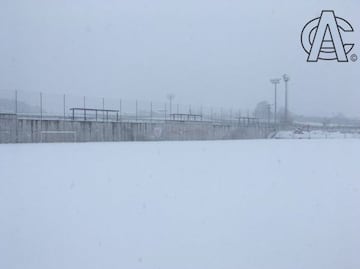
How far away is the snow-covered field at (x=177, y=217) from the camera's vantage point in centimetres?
183

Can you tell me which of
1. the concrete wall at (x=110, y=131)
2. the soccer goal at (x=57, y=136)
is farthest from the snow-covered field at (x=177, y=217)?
the soccer goal at (x=57, y=136)

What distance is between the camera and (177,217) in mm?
2666

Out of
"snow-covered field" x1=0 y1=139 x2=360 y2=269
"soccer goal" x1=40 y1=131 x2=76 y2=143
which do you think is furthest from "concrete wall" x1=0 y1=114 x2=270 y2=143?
"snow-covered field" x1=0 y1=139 x2=360 y2=269

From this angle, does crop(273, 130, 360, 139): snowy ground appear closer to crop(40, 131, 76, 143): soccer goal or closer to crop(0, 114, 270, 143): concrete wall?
crop(0, 114, 270, 143): concrete wall

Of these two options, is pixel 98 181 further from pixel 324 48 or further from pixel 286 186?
pixel 324 48

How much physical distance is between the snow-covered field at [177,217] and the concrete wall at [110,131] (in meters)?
2.93

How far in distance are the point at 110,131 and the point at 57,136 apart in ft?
4.21

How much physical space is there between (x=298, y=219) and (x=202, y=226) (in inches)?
24.0

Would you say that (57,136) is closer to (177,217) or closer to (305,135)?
(305,135)

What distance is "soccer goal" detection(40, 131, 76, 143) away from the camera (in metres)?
8.77

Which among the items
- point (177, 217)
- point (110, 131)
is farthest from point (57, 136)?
point (177, 217)

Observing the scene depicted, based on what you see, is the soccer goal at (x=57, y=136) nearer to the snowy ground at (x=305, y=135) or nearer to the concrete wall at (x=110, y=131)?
the concrete wall at (x=110, y=131)

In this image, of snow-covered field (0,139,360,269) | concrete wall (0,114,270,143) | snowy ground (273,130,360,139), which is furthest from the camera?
snowy ground (273,130,360,139)

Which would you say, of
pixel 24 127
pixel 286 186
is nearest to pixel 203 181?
pixel 286 186
